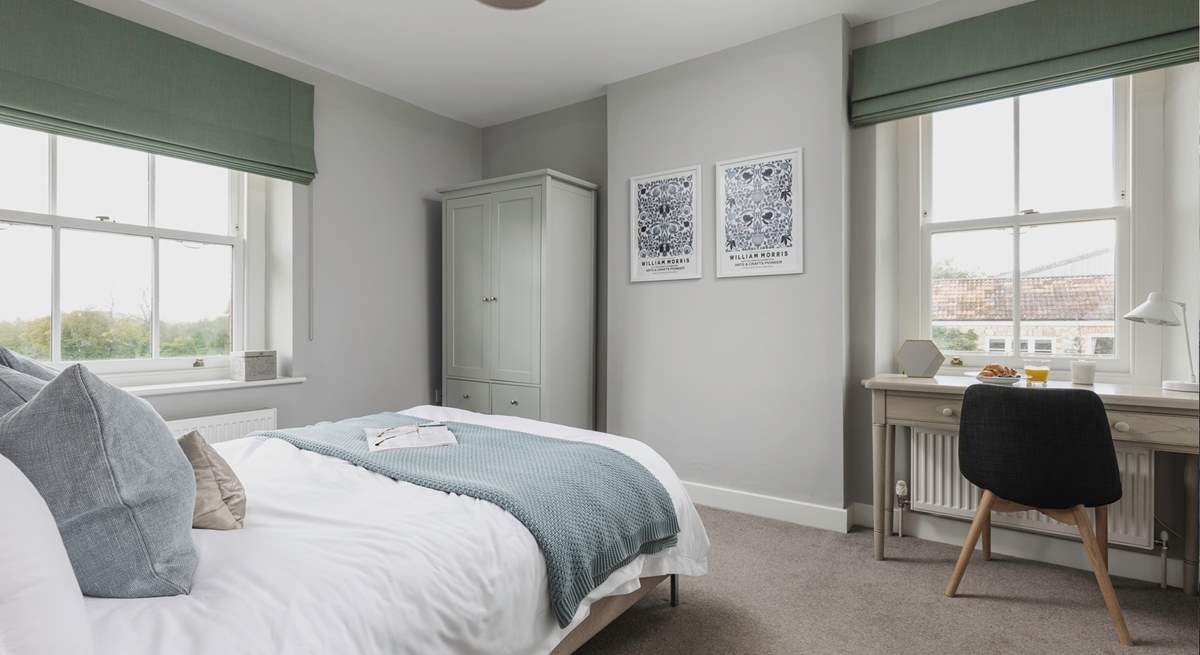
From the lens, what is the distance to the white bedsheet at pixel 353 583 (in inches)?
37.6

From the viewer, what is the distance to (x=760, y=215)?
10.4 feet

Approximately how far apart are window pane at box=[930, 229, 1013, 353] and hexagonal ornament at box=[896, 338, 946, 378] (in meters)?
0.38

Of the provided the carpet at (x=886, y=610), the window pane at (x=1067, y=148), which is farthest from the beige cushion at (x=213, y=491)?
the window pane at (x=1067, y=148)

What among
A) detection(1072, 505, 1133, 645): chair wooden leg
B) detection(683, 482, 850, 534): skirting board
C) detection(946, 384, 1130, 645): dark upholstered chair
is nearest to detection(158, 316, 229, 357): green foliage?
A: detection(683, 482, 850, 534): skirting board

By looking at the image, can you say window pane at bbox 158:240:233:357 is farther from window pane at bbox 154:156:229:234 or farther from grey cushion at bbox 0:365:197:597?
grey cushion at bbox 0:365:197:597

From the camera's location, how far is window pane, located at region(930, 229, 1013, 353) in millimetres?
2879

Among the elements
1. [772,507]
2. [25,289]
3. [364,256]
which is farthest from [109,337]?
[772,507]

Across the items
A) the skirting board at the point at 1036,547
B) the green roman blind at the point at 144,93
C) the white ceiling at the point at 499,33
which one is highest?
the white ceiling at the point at 499,33

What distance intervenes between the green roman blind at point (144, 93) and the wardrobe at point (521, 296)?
1036 millimetres

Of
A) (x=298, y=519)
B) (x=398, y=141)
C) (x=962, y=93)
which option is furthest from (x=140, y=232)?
(x=962, y=93)

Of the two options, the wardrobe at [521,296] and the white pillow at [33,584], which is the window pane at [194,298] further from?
the white pillow at [33,584]

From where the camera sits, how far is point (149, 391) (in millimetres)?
2744

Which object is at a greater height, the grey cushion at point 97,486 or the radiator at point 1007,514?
the grey cushion at point 97,486

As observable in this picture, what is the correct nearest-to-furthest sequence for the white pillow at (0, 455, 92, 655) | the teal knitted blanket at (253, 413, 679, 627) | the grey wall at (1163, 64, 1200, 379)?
1. the white pillow at (0, 455, 92, 655)
2. the teal knitted blanket at (253, 413, 679, 627)
3. the grey wall at (1163, 64, 1200, 379)
